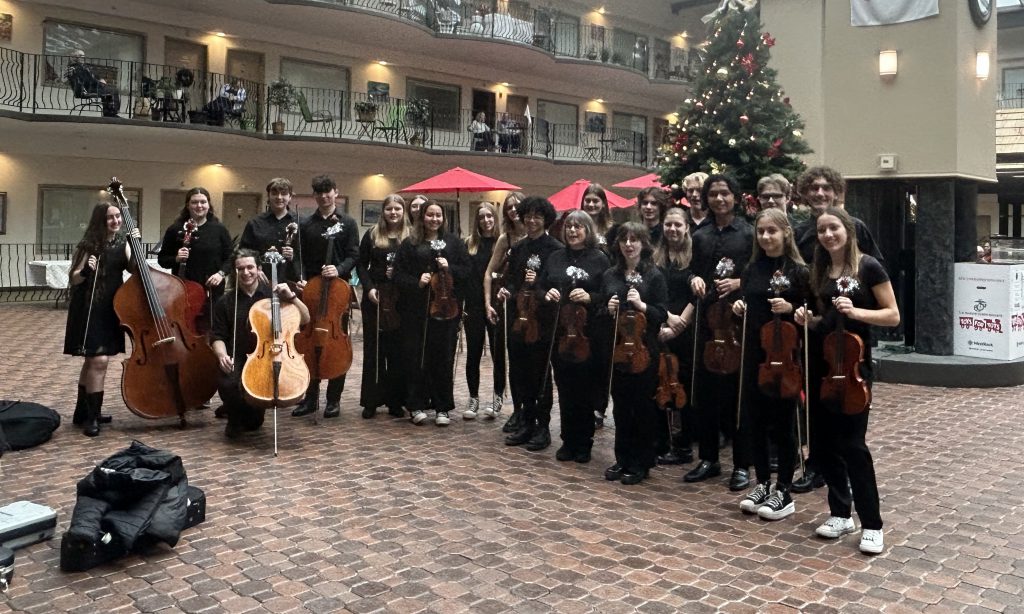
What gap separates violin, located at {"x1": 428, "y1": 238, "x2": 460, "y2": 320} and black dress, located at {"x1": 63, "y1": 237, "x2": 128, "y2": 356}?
258 centimetres

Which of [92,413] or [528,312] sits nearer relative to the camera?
[528,312]

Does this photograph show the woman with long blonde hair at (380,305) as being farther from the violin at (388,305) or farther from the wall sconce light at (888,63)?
the wall sconce light at (888,63)

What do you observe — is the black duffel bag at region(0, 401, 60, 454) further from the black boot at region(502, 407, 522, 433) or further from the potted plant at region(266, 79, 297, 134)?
the potted plant at region(266, 79, 297, 134)

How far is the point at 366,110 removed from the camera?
2342 centimetres

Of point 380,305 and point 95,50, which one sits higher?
point 95,50

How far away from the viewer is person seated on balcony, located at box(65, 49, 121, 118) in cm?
1855

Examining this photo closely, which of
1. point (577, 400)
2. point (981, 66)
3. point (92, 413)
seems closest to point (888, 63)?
point (981, 66)

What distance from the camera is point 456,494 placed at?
5.56 m

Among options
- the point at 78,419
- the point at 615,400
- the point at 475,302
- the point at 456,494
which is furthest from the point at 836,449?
the point at 78,419

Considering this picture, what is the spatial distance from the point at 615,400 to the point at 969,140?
778cm

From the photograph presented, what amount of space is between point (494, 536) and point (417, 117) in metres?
21.6

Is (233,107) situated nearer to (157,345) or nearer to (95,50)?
(95,50)

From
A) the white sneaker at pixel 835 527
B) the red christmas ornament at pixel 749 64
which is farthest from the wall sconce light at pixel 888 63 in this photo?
the white sneaker at pixel 835 527

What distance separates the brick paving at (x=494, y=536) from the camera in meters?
3.96
